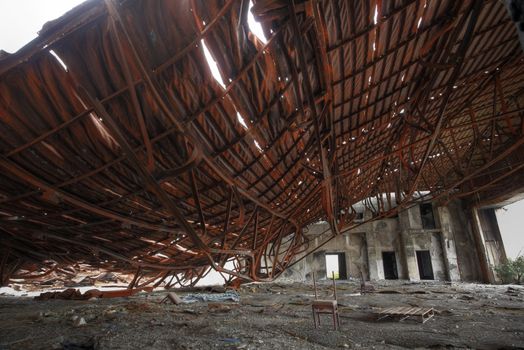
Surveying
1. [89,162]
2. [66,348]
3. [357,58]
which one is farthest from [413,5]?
[66,348]

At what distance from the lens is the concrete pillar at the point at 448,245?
835 inches

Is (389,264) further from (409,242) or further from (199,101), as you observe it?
(199,101)

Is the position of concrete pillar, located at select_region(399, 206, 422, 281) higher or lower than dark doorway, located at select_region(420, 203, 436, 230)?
lower

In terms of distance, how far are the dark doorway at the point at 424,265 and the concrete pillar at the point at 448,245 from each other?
65.7 inches

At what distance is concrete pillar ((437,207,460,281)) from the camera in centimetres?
2120

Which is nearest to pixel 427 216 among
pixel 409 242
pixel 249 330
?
pixel 409 242

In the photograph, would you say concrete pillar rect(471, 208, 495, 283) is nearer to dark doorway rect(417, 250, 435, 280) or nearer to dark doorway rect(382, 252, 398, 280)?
dark doorway rect(417, 250, 435, 280)

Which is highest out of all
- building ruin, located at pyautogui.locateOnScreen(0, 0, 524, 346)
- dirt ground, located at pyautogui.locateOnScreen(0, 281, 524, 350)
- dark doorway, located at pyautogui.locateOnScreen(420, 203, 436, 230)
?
dark doorway, located at pyautogui.locateOnScreen(420, 203, 436, 230)

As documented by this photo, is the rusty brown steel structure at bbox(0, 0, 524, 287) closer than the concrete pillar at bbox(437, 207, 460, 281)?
Yes

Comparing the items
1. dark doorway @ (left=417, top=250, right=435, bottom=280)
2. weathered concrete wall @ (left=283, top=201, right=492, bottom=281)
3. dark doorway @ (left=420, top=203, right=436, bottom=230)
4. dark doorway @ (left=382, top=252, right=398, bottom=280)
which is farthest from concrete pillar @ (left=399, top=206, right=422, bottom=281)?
dark doorway @ (left=417, top=250, right=435, bottom=280)

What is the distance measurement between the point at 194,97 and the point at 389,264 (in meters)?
25.4

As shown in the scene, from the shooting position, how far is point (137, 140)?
3.31 meters

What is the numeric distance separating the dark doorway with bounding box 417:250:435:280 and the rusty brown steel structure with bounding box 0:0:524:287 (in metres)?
20.6

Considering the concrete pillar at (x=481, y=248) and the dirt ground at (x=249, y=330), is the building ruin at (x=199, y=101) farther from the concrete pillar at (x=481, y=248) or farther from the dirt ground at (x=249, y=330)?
the concrete pillar at (x=481, y=248)
